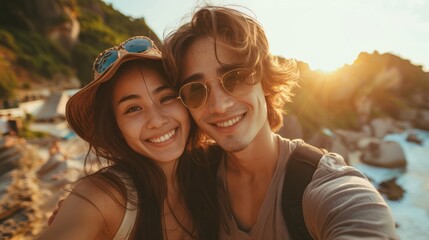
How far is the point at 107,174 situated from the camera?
2010 mm

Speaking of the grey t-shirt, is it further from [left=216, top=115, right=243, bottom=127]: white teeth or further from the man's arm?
[left=216, top=115, right=243, bottom=127]: white teeth

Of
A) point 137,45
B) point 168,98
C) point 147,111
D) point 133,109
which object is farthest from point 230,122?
point 137,45

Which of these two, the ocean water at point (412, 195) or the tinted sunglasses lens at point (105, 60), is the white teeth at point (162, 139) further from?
the ocean water at point (412, 195)

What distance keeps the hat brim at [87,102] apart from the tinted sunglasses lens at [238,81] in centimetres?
61

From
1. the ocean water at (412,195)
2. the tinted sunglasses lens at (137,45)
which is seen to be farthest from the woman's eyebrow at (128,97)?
the ocean water at (412,195)

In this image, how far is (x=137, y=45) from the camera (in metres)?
2.17

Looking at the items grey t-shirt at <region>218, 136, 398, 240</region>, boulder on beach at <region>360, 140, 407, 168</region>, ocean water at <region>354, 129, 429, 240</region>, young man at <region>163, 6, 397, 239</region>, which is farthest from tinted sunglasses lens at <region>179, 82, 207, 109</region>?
boulder on beach at <region>360, 140, 407, 168</region>

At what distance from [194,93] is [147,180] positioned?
2.82 ft

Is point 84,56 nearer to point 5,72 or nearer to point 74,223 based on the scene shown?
point 5,72

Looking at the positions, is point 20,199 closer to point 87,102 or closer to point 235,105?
point 87,102

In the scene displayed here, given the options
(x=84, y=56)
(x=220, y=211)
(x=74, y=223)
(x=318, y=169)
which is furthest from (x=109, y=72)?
(x=84, y=56)

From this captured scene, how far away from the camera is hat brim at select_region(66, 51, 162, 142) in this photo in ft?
6.49

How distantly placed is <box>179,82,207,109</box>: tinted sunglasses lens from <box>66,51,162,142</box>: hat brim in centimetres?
34

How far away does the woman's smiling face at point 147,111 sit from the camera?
6.93 ft
